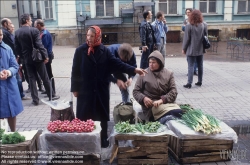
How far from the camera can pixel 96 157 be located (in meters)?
3.90

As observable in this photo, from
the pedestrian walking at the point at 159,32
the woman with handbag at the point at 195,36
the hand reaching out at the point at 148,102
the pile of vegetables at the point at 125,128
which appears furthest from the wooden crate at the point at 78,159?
the pedestrian walking at the point at 159,32

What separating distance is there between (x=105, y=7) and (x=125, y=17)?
1343mm

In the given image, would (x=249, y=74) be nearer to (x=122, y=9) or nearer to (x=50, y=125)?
(x=50, y=125)

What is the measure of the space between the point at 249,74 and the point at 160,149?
6.62 metres

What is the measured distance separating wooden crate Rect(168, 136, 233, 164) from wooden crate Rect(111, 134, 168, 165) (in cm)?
21

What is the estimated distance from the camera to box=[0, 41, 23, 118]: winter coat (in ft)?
13.9

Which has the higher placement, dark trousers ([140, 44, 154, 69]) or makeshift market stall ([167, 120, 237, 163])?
dark trousers ([140, 44, 154, 69])

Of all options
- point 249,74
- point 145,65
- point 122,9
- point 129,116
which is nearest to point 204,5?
→ point 122,9

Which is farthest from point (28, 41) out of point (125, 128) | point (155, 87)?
point (125, 128)

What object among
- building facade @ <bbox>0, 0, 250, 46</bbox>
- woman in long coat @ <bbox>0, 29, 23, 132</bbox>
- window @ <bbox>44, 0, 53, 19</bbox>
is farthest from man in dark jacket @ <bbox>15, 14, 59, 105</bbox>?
window @ <bbox>44, 0, 53, 19</bbox>

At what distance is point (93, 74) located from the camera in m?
4.18

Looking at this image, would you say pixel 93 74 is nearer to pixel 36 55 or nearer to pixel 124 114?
pixel 124 114

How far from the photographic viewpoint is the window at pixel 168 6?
61.6 feet

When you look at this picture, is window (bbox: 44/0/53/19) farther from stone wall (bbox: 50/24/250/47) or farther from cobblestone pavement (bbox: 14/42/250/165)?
cobblestone pavement (bbox: 14/42/250/165)
